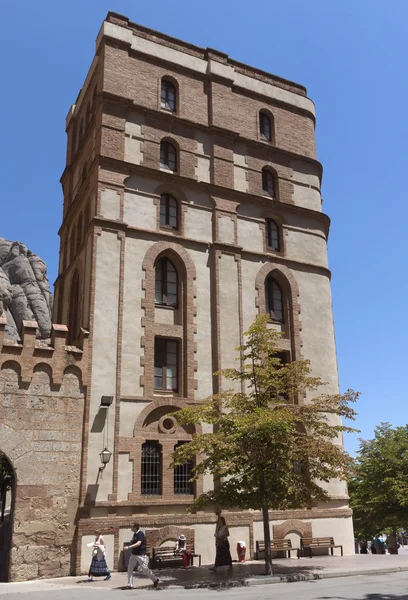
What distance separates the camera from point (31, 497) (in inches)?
672

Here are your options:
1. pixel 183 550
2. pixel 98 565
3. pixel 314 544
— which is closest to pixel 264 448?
pixel 183 550

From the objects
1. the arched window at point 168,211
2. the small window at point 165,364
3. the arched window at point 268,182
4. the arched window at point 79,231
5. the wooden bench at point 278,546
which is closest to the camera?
the wooden bench at point 278,546

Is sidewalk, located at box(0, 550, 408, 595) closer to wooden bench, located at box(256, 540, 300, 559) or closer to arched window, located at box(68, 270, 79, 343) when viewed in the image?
wooden bench, located at box(256, 540, 300, 559)

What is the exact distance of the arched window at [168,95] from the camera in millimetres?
25109

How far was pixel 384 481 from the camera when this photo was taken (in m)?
30.6

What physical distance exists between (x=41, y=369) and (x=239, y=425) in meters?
6.71

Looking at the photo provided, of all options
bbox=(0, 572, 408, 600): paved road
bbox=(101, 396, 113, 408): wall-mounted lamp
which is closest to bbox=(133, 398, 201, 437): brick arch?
bbox=(101, 396, 113, 408): wall-mounted lamp

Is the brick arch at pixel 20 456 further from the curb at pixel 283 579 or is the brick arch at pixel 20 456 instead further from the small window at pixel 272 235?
the small window at pixel 272 235

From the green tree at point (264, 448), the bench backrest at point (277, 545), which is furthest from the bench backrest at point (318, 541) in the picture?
the green tree at point (264, 448)

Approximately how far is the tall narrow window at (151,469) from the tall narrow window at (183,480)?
25.5 inches

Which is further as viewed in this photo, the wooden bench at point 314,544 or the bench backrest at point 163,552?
the wooden bench at point 314,544

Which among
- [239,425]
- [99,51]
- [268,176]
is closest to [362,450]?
[268,176]

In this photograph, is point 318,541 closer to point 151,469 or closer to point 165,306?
point 151,469

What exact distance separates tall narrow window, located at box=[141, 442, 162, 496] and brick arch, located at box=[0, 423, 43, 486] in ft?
11.7
